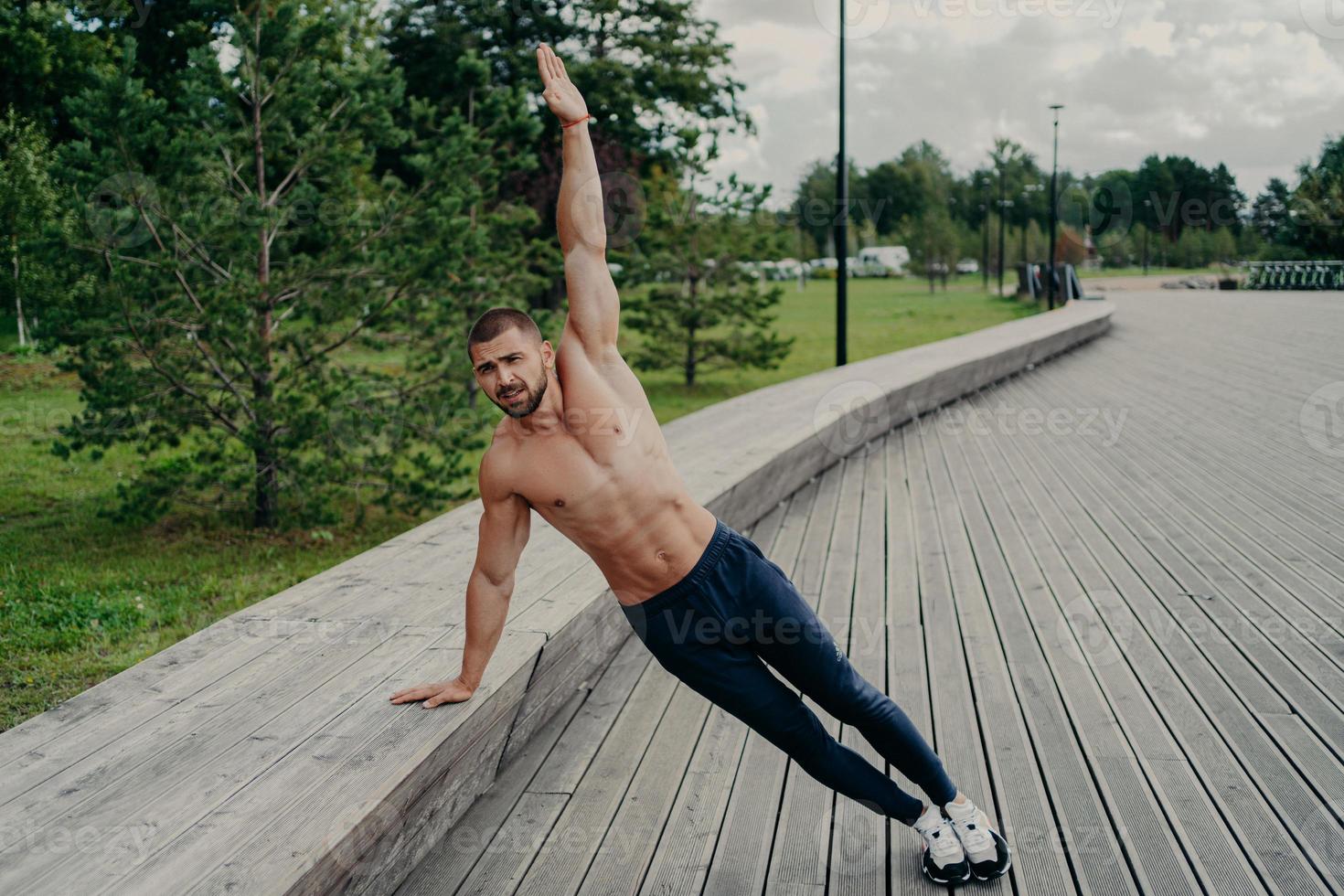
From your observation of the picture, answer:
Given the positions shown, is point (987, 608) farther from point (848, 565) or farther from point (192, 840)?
point (192, 840)

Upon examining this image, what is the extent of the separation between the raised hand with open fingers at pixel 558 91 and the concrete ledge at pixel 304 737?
1.59 metres

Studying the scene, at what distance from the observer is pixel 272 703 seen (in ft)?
10.2

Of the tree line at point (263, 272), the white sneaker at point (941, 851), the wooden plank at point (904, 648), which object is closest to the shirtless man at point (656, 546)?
the white sneaker at point (941, 851)

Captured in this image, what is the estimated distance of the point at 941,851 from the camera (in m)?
2.83

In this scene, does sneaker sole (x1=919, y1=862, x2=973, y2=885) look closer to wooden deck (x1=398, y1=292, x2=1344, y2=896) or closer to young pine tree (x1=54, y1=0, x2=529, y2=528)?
wooden deck (x1=398, y1=292, x2=1344, y2=896)

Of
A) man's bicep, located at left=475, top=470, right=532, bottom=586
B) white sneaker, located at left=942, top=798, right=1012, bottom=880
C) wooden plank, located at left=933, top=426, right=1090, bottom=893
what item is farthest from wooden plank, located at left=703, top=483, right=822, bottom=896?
man's bicep, located at left=475, top=470, right=532, bottom=586

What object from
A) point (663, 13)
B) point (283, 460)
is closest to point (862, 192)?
point (663, 13)

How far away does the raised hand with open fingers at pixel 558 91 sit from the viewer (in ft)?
9.29

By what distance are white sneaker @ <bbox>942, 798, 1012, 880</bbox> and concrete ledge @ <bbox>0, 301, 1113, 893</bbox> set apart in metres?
1.30

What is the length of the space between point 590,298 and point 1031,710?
7.43 ft

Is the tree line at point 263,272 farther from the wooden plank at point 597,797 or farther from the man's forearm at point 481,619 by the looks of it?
the man's forearm at point 481,619

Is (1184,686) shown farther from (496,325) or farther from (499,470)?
(496,325)

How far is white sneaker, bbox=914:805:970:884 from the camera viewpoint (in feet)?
9.25

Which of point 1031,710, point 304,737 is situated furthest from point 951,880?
point 304,737
